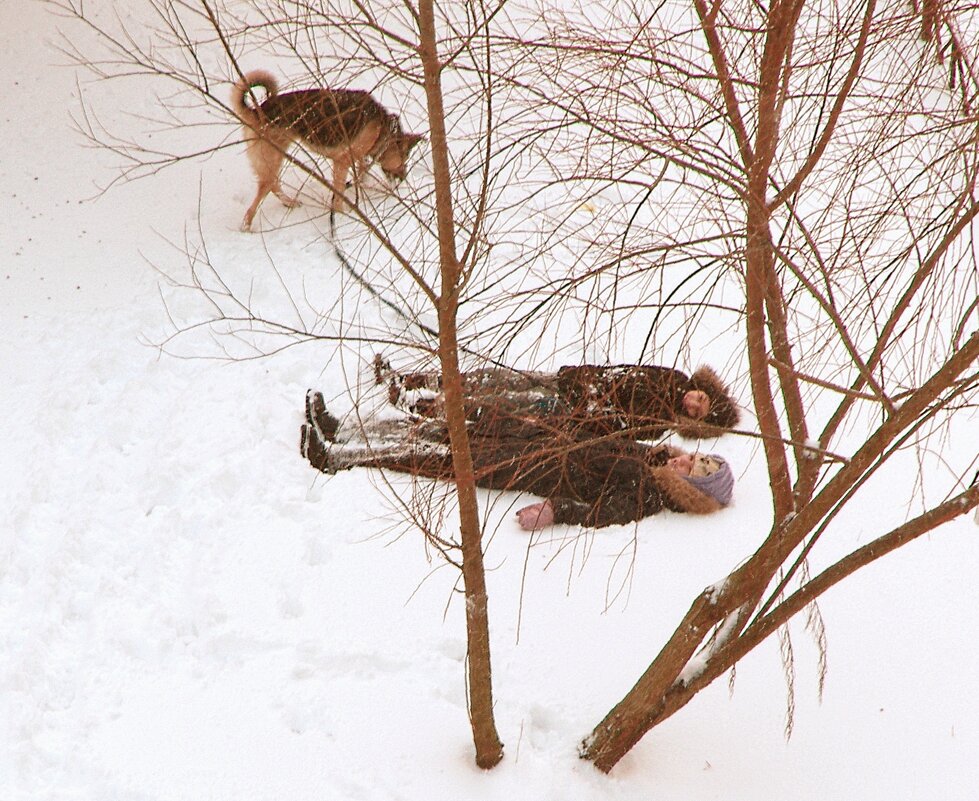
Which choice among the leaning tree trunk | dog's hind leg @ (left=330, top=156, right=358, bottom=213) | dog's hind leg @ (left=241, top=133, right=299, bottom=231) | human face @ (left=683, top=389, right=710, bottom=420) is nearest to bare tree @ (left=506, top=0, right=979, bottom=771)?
the leaning tree trunk

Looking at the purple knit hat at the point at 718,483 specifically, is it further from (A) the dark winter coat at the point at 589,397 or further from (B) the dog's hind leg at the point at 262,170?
(B) the dog's hind leg at the point at 262,170

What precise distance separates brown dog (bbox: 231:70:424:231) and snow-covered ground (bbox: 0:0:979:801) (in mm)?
1384

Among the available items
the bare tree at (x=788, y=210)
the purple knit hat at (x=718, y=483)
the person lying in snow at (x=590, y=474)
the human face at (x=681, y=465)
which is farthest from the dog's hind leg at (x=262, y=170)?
the bare tree at (x=788, y=210)

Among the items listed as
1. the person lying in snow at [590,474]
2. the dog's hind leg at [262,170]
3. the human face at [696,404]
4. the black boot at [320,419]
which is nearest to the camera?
the person lying in snow at [590,474]

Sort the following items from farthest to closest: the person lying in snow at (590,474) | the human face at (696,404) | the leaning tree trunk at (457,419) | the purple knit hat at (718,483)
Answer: the human face at (696,404)
the purple knit hat at (718,483)
the person lying in snow at (590,474)
the leaning tree trunk at (457,419)

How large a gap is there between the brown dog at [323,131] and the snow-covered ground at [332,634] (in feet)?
4.54

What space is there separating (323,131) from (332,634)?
3.53m

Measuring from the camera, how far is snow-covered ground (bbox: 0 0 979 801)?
3.72 metres

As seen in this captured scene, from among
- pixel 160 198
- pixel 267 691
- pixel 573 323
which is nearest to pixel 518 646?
pixel 267 691

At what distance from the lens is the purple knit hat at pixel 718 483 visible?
4816 mm

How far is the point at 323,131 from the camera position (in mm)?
6617

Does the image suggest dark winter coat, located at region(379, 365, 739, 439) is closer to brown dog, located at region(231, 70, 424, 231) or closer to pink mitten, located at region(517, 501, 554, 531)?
pink mitten, located at region(517, 501, 554, 531)

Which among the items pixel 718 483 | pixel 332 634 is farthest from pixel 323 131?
pixel 332 634

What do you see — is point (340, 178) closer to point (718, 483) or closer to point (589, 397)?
point (589, 397)
